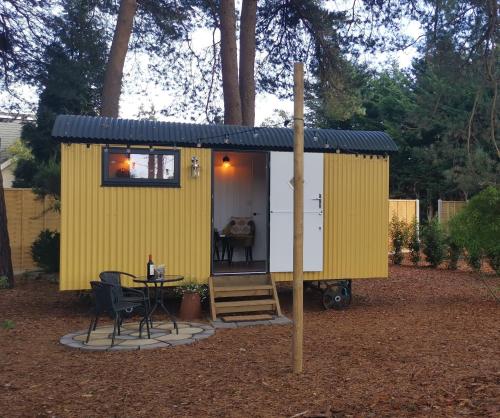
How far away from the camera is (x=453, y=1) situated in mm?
9898

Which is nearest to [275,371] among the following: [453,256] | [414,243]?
[453,256]

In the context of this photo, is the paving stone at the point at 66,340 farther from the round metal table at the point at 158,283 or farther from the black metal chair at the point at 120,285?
the round metal table at the point at 158,283

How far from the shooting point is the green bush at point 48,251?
11.2m

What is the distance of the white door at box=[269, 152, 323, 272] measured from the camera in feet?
26.6

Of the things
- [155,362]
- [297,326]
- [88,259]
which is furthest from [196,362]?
[88,259]

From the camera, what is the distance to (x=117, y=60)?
11.9 meters

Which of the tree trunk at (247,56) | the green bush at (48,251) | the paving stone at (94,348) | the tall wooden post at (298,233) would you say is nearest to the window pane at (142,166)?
the paving stone at (94,348)

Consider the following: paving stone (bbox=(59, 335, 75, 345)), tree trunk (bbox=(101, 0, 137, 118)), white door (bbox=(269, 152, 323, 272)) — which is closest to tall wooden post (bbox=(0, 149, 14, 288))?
tree trunk (bbox=(101, 0, 137, 118))

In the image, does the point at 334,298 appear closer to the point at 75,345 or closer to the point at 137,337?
the point at 137,337

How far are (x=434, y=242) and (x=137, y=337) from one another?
31.2 ft

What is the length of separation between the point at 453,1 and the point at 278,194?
16.9 ft

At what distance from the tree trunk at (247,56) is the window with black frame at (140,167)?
553 centimetres

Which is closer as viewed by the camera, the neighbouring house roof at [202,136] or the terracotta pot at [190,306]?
the neighbouring house roof at [202,136]

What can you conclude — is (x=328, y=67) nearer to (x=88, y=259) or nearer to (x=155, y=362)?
(x=88, y=259)
